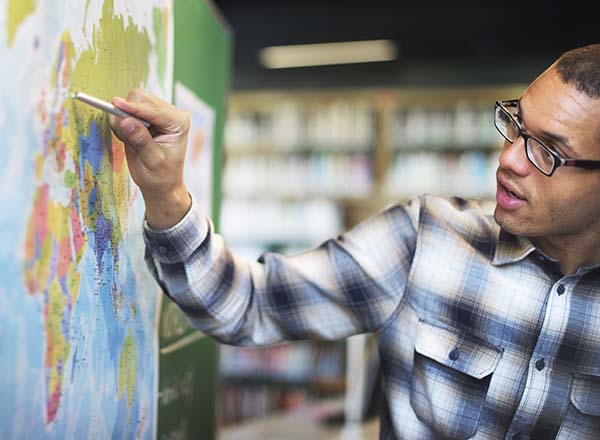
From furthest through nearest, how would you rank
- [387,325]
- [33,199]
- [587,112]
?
[387,325] → [587,112] → [33,199]

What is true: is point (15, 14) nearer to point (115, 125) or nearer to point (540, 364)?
point (115, 125)

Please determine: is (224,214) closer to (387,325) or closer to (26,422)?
(387,325)

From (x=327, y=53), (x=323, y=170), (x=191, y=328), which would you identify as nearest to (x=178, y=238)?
(x=191, y=328)

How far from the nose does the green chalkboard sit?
2.08 feet

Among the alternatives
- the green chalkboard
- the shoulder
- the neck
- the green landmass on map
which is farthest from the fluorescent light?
the green landmass on map

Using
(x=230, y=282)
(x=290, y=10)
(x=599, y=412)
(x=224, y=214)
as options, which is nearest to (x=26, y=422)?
(x=230, y=282)

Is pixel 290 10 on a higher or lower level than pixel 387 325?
higher

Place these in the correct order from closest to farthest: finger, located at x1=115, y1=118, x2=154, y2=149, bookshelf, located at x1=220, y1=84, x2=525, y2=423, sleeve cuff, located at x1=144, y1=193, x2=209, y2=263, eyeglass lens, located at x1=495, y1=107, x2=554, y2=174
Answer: finger, located at x1=115, y1=118, x2=154, y2=149
sleeve cuff, located at x1=144, y1=193, x2=209, y2=263
eyeglass lens, located at x1=495, y1=107, x2=554, y2=174
bookshelf, located at x1=220, y1=84, x2=525, y2=423

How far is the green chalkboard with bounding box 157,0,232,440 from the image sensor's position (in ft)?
4.35

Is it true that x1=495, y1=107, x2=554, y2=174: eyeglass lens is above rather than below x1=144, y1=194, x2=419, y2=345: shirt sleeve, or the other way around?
above

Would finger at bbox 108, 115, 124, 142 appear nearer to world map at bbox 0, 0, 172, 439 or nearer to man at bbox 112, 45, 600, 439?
world map at bbox 0, 0, 172, 439

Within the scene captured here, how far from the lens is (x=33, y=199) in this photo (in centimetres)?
79

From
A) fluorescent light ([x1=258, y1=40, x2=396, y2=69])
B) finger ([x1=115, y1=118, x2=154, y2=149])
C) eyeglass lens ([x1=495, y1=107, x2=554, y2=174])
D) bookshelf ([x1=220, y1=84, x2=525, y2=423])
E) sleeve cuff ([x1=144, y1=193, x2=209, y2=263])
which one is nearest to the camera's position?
finger ([x1=115, y1=118, x2=154, y2=149])

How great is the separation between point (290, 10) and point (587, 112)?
187 inches
